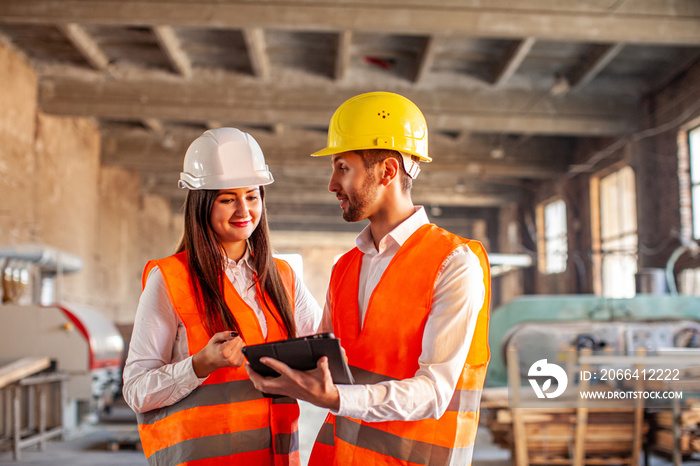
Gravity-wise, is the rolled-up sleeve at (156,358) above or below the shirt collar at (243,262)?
below

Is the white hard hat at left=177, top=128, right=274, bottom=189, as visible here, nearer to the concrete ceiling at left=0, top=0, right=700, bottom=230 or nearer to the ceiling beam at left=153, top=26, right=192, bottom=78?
the concrete ceiling at left=0, top=0, right=700, bottom=230

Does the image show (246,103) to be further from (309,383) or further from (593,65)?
(309,383)

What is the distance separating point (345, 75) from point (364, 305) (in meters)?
9.15

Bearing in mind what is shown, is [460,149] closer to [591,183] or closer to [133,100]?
[591,183]

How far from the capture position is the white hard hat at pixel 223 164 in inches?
100.0

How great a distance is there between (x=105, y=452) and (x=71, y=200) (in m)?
6.94

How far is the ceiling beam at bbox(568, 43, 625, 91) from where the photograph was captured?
10398 millimetres

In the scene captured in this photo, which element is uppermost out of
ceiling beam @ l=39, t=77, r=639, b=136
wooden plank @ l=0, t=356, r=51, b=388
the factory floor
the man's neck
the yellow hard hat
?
ceiling beam @ l=39, t=77, r=639, b=136

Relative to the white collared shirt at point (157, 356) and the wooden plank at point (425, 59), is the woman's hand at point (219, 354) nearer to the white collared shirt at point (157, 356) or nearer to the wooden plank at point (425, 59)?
the white collared shirt at point (157, 356)

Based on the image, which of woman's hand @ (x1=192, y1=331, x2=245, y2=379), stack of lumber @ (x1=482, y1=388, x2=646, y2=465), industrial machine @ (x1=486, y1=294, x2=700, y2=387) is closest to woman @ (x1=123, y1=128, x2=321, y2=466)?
woman's hand @ (x1=192, y1=331, x2=245, y2=379)

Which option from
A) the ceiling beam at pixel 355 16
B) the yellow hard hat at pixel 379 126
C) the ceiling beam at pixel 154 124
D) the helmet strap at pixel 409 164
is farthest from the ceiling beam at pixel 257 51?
the helmet strap at pixel 409 164

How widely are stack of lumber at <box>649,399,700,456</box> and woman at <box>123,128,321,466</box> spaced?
4940mm

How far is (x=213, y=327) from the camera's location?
2.41 meters

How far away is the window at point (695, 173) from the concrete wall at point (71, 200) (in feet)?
28.1
